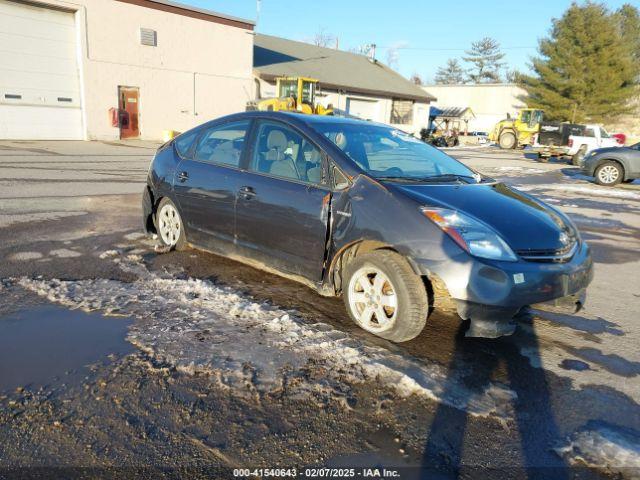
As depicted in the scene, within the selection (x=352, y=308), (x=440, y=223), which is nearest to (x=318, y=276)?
(x=352, y=308)

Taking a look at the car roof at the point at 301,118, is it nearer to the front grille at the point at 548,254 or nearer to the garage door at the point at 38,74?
the front grille at the point at 548,254

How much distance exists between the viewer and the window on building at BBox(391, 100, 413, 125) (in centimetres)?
3769

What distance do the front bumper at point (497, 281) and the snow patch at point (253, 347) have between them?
1.75 ft

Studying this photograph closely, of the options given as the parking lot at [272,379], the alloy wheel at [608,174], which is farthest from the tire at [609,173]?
the parking lot at [272,379]

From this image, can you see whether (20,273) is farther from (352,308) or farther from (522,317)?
(522,317)

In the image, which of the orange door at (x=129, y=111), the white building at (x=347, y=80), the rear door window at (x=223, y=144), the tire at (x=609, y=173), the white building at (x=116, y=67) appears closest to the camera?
the rear door window at (x=223, y=144)

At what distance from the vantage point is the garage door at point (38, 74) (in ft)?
64.8

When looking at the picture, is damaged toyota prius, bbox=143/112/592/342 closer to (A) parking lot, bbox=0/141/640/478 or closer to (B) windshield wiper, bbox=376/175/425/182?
(B) windshield wiper, bbox=376/175/425/182

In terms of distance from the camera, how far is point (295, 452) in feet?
7.63

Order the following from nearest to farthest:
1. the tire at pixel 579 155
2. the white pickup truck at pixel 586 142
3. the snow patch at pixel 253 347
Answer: the snow patch at pixel 253 347 → the tire at pixel 579 155 → the white pickup truck at pixel 586 142

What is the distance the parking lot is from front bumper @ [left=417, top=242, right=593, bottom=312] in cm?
49

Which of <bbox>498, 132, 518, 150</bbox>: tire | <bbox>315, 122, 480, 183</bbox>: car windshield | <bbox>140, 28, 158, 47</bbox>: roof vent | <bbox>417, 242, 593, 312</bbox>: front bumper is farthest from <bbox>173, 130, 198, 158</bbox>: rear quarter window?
<bbox>498, 132, 518, 150</bbox>: tire

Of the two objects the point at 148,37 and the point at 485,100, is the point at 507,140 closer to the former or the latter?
the point at 148,37

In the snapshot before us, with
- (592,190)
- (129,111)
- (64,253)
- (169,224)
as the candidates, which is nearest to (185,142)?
(169,224)
